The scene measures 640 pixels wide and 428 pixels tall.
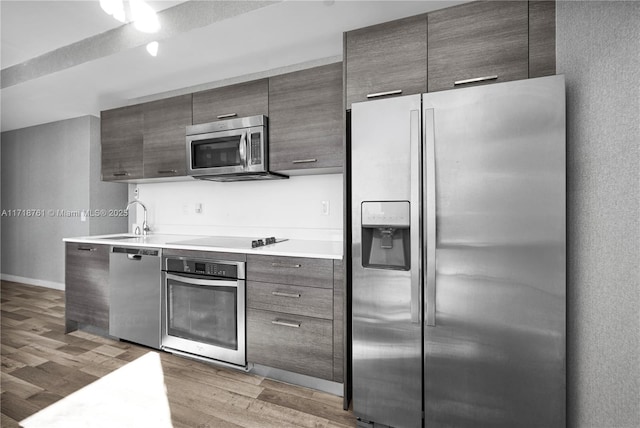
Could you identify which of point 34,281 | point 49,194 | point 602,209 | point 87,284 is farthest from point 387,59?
point 34,281

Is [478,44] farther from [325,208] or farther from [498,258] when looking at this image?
[325,208]

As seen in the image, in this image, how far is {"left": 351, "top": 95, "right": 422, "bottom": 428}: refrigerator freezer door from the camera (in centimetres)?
155

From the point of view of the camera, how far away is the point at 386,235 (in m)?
1.67

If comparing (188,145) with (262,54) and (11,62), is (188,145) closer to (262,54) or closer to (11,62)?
(262,54)

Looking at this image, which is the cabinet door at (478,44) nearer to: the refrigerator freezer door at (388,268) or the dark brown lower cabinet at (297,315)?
the refrigerator freezer door at (388,268)

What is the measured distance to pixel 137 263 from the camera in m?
2.57

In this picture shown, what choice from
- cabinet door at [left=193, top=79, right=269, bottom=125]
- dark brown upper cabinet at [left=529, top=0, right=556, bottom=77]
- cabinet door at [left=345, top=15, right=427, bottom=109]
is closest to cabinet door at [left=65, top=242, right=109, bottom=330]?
cabinet door at [left=193, top=79, right=269, bottom=125]

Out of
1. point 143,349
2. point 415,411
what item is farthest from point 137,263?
point 415,411

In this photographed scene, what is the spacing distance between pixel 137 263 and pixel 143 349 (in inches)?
28.8

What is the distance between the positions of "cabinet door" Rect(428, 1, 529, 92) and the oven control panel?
171 centimetres

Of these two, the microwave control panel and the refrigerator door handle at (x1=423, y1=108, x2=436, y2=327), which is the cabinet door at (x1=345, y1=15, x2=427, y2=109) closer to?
the refrigerator door handle at (x1=423, y1=108, x2=436, y2=327)

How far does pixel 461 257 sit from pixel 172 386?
1985 millimetres

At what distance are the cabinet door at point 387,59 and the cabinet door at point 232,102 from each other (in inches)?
32.7

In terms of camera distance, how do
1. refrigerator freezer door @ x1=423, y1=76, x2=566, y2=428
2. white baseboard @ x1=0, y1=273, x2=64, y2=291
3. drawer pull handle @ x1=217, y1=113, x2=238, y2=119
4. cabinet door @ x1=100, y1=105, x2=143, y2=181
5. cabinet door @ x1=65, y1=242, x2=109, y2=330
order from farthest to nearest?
white baseboard @ x1=0, y1=273, x2=64, y2=291, cabinet door @ x1=100, y1=105, x2=143, y2=181, cabinet door @ x1=65, y1=242, x2=109, y2=330, drawer pull handle @ x1=217, y1=113, x2=238, y2=119, refrigerator freezer door @ x1=423, y1=76, x2=566, y2=428
